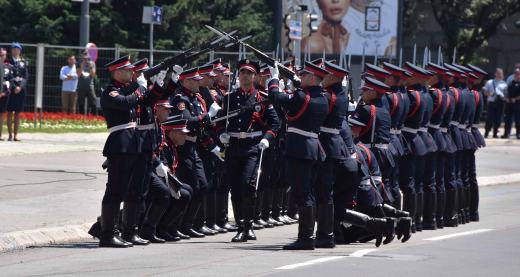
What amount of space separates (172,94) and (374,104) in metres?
2.30

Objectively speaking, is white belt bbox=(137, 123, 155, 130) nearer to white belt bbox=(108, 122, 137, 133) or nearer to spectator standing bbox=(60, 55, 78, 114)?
white belt bbox=(108, 122, 137, 133)

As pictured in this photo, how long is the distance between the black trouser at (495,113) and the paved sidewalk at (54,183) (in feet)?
18.6

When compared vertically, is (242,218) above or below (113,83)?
below

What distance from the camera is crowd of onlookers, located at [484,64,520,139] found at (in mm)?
34938

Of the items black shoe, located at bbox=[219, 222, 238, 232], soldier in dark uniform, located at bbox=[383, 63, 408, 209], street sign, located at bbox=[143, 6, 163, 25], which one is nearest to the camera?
soldier in dark uniform, located at bbox=[383, 63, 408, 209]

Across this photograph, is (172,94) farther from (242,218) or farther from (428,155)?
(428,155)

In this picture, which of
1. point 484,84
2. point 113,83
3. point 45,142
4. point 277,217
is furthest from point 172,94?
point 484,84

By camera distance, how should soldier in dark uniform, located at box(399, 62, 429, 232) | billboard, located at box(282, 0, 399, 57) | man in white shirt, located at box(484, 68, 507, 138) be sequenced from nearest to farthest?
soldier in dark uniform, located at box(399, 62, 429, 232), man in white shirt, located at box(484, 68, 507, 138), billboard, located at box(282, 0, 399, 57)

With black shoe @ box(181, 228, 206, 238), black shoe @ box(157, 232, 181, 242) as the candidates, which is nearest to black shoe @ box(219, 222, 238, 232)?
black shoe @ box(181, 228, 206, 238)

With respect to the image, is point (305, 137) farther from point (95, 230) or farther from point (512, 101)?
point (512, 101)

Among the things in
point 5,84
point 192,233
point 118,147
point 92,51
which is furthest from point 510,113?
point 118,147

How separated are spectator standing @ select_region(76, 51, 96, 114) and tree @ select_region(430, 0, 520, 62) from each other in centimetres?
1924

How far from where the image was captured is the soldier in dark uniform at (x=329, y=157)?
1415 centimetres

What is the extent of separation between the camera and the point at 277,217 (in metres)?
17.0
